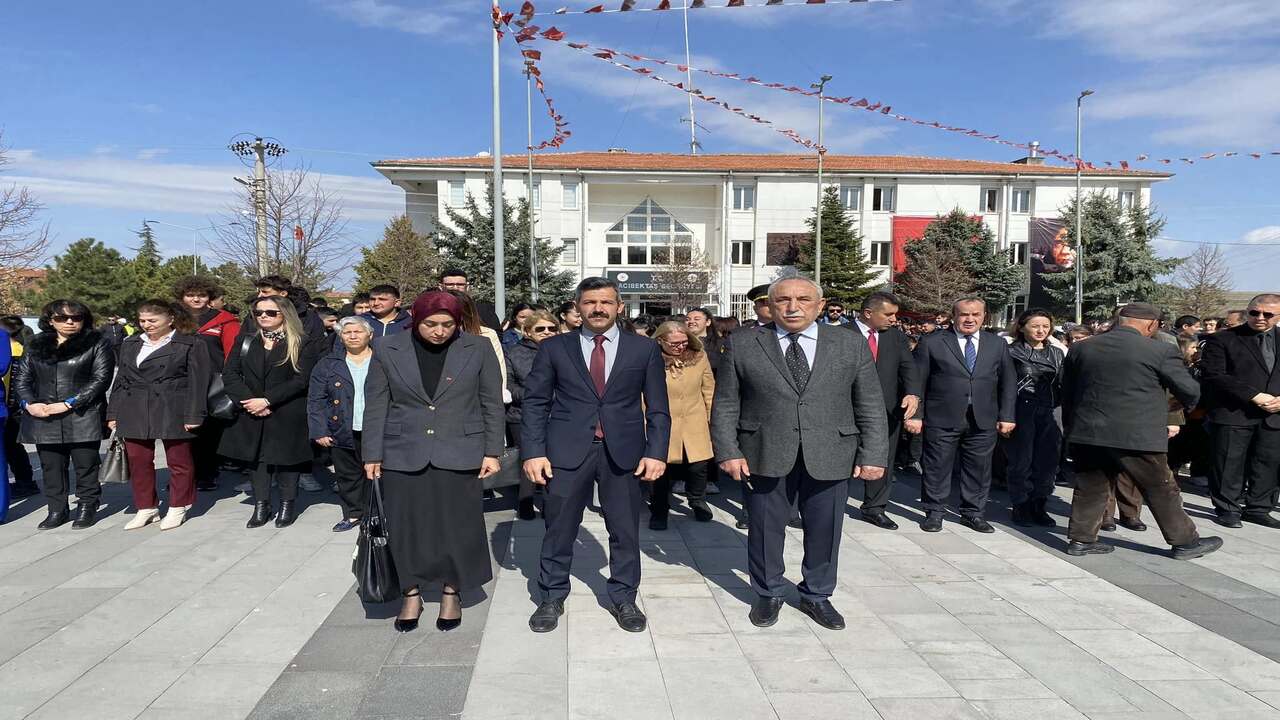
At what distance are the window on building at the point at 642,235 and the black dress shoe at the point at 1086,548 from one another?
120ft

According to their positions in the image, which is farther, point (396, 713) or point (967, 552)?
point (967, 552)

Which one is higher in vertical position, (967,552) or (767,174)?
(767,174)

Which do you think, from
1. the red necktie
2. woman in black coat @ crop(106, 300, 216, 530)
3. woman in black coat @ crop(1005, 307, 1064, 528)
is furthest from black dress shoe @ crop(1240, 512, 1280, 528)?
woman in black coat @ crop(106, 300, 216, 530)

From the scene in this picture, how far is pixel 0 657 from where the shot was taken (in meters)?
3.75

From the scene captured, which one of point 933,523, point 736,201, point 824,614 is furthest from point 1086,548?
point 736,201

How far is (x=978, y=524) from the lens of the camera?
6324 mm

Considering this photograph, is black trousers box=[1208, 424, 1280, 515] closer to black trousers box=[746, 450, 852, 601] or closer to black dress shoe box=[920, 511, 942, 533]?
black dress shoe box=[920, 511, 942, 533]

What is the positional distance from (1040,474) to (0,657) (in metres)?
7.48

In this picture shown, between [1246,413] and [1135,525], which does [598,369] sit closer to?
[1135,525]

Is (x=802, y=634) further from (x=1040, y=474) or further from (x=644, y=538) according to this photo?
(x=1040, y=474)

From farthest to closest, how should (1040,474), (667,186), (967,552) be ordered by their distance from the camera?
(667,186)
(1040,474)
(967,552)

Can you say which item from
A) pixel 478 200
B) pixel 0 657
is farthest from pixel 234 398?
pixel 478 200

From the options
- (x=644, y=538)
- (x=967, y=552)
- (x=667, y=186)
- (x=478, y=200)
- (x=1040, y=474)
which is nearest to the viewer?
(x=967, y=552)

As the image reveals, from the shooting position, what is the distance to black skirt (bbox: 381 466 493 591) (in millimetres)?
4148
